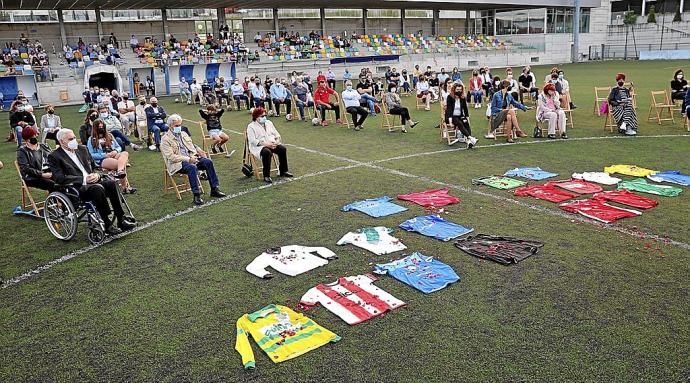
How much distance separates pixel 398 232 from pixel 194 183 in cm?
373

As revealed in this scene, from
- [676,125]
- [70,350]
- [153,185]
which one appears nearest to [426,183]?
[153,185]

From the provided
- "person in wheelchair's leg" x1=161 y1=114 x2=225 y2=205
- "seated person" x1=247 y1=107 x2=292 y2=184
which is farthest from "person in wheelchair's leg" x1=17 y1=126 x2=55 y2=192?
"seated person" x1=247 y1=107 x2=292 y2=184

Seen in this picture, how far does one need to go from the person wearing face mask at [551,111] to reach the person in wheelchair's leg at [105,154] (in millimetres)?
9639

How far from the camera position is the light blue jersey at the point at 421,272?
5406mm

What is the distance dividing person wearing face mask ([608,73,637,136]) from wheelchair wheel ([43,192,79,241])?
12.1 m

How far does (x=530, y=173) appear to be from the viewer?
9586 mm

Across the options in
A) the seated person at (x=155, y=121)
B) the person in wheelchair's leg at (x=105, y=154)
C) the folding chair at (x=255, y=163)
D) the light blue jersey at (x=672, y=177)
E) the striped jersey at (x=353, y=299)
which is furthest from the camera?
the seated person at (x=155, y=121)

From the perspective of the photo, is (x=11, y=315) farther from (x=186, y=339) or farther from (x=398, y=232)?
(x=398, y=232)

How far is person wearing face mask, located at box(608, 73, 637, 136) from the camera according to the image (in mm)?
13023

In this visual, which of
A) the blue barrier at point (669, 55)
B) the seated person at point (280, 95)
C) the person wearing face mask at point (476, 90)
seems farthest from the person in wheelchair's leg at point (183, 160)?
the blue barrier at point (669, 55)

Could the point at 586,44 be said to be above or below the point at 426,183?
above

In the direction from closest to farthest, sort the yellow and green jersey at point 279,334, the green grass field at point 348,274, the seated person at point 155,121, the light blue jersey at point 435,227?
the green grass field at point 348,274 < the yellow and green jersey at point 279,334 < the light blue jersey at point 435,227 < the seated person at point 155,121

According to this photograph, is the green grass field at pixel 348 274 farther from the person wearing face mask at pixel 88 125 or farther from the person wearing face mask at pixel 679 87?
the person wearing face mask at pixel 679 87

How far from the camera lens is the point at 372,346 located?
438 cm
